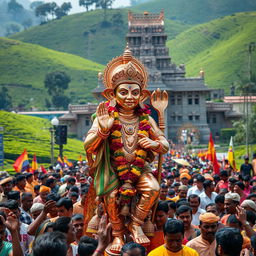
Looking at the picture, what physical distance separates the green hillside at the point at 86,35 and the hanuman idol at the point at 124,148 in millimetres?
144601

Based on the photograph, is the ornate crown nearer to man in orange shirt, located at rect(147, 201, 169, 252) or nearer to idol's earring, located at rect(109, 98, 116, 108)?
idol's earring, located at rect(109, 98, 116, 108)

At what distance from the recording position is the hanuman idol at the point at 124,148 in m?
8.89

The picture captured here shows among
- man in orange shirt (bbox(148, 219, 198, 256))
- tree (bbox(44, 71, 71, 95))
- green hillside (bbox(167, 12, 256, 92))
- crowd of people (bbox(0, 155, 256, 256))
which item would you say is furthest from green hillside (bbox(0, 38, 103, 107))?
man in orange shirt (bbox(148, 219, 198, 256))

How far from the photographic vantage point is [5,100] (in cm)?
10475

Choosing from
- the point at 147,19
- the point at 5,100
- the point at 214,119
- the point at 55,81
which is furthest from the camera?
the point at 55,81

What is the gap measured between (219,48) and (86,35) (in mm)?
42192

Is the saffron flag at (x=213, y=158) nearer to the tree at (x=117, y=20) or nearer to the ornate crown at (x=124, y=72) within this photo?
the ornate crown at (x=124, y=72)

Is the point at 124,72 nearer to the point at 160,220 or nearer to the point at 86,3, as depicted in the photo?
the point at 160,220

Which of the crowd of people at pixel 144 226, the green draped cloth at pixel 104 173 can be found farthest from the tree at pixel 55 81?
the green draped cloth at pixel 104 173

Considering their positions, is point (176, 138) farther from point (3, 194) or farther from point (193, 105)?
point (3, 194)

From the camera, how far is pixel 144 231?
903cm

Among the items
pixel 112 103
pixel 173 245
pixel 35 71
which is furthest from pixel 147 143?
pixel 35 71

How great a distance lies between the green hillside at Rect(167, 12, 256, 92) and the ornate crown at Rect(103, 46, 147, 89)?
98.5m

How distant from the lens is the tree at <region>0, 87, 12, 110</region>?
342 ft
